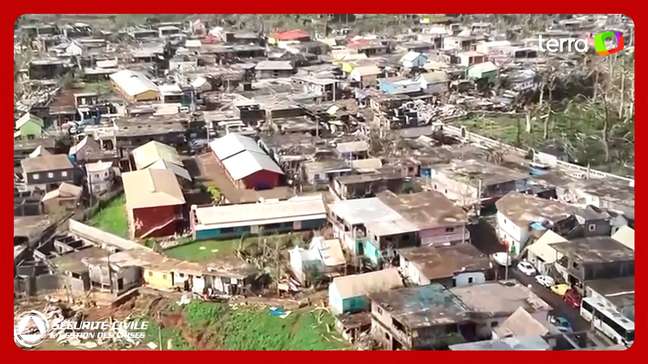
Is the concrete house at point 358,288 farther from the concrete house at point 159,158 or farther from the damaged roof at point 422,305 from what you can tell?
the concrete house at point 159,158

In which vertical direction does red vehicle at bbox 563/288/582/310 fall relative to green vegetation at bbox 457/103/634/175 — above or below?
below

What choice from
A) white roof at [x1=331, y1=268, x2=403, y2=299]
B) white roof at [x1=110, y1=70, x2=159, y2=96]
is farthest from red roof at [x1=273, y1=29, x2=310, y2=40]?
white roof at [x1=331, y1=268, x2=403, y2=299]

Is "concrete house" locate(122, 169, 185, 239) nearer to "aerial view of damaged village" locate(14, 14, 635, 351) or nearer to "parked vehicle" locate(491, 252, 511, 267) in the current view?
"aerial view of damaged village" locate(14, 14, 635, 351)

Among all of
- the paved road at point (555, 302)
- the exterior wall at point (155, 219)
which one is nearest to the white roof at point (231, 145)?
the exterior wall at point (155, 219)

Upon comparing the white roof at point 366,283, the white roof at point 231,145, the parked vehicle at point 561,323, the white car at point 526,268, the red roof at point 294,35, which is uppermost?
the red roof at point 294,35

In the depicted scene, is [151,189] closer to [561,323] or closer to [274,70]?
[561,323]
